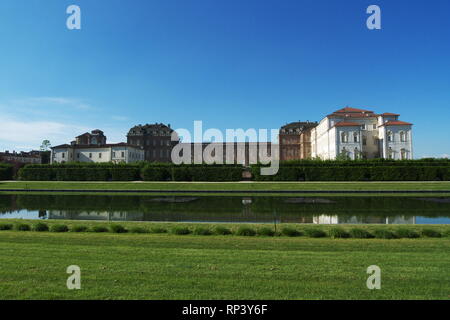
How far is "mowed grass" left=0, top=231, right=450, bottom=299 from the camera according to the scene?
4.61 m

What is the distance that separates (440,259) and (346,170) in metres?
33.6

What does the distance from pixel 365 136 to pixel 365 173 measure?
23.8 metres

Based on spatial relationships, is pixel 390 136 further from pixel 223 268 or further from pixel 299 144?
pixel 223 268

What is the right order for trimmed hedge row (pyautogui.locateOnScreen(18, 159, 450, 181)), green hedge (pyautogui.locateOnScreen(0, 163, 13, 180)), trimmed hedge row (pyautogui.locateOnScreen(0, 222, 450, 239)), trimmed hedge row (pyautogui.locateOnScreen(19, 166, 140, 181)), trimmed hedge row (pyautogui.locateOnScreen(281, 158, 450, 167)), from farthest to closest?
1. green hedge (pyautogui.locateOnScreen(0, 163, 13, 180))
2. trimmed hedge row (pyautogui.locateOnScreen(19, 166, 140, 181))
3. trimmed hedge row (pyautogui.locateOnScreen(281, 158, 450, 167))
4. trimmed hedge row (pyautogui.locateOnScreen(18, 159, 450, 181))
5. trimmed hedge row (pyautogui.locateOnScreen(0, 222, 450, 239))

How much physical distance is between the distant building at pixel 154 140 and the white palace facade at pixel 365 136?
45625 millimetres

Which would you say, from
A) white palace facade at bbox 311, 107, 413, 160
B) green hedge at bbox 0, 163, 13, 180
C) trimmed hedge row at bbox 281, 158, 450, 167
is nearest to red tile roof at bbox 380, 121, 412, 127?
white palace facade at bbox 311, 107, 413, 160

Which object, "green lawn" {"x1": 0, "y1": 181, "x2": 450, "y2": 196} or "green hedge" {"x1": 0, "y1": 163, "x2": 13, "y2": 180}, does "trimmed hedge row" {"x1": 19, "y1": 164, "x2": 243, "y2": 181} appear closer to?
"green hedge" {"x1": 0, "y1": 163, "x2": 13, "y2": 180}

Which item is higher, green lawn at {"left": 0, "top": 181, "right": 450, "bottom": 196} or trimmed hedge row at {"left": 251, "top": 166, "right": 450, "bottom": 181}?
trimmed hedge row at {"left": 251, "top": 166, "right": 450, "bottom": 181}

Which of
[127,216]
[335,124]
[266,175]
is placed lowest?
[127,216]

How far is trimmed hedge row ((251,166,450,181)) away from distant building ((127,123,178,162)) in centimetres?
4942

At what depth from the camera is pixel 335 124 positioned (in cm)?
5503

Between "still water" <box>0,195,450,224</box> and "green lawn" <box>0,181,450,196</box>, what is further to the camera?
"green lawn" <box>0,181,450,196</box>
